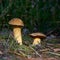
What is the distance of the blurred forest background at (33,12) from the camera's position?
15.3ft

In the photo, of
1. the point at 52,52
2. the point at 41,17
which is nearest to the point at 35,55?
the point at 52,52

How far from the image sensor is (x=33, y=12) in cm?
464

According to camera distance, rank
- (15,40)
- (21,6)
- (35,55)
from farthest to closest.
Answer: (21,6), (15,40), (35,55)

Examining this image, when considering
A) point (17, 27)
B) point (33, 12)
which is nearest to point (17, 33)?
point (17, 27)

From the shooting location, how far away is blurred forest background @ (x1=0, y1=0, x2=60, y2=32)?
15.3ft

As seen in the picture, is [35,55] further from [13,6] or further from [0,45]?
[13,6]

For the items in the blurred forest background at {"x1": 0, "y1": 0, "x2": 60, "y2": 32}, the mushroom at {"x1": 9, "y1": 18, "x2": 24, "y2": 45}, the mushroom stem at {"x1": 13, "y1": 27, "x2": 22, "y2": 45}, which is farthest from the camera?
the blurred forest background at {"x1": 0, "y1": 0, "x2": 60, "y2": 32}

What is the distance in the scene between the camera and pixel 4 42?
3.89 metres

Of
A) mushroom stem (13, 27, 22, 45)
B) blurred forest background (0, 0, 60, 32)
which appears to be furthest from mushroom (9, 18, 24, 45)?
blurred forest background (0, 0, 60, 32)

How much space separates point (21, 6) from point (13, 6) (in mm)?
122

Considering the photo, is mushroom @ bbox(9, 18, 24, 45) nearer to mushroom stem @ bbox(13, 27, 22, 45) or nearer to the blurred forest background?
mushroom stem @ bbox(13, 27, 22, 45)

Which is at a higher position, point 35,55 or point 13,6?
point 13,6

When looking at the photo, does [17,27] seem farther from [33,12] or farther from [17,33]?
[33,12]

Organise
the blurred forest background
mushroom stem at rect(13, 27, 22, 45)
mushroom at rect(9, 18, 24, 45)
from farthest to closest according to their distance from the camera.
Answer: the blurred forest background
mushroom stem at rect(13, 27, 22, 45)
mushroom at rect(9, 18, 24, 45)
